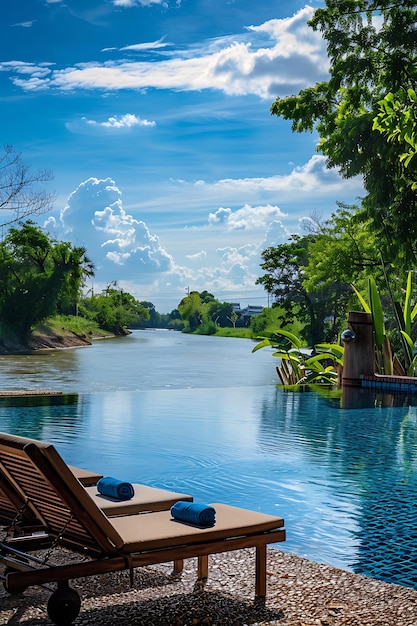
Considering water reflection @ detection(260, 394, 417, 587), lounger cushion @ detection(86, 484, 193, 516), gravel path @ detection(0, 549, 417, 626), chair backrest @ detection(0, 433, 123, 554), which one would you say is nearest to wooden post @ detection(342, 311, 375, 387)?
water reflection @ detection(260, 394, 417, 587)

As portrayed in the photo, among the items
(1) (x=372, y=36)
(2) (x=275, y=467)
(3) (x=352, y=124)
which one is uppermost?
(1) (x=372, y=36)

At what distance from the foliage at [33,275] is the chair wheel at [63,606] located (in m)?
58.5

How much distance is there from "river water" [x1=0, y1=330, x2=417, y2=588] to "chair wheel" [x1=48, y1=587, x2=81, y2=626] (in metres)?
1.75

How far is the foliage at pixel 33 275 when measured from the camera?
60.8 m

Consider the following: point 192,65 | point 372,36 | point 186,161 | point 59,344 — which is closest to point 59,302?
point 59,344

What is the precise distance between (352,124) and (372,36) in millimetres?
2699

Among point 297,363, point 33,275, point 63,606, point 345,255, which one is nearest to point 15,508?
point 63,606

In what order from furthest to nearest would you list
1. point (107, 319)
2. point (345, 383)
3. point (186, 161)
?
point (107, 319) → point (186, 161) → point (345, 383)

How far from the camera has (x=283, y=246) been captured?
183 ft

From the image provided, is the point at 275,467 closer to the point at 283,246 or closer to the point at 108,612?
the point at 108,612

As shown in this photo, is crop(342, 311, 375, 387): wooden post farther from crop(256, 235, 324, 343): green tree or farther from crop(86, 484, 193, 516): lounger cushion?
crop(256, 235, 324, 343): green tree

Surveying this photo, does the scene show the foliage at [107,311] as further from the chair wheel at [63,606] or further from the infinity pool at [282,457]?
the chair wheel at [63,606]

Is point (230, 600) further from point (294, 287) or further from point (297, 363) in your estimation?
point (294, 287)

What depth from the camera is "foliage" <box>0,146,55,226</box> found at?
30.7 m
